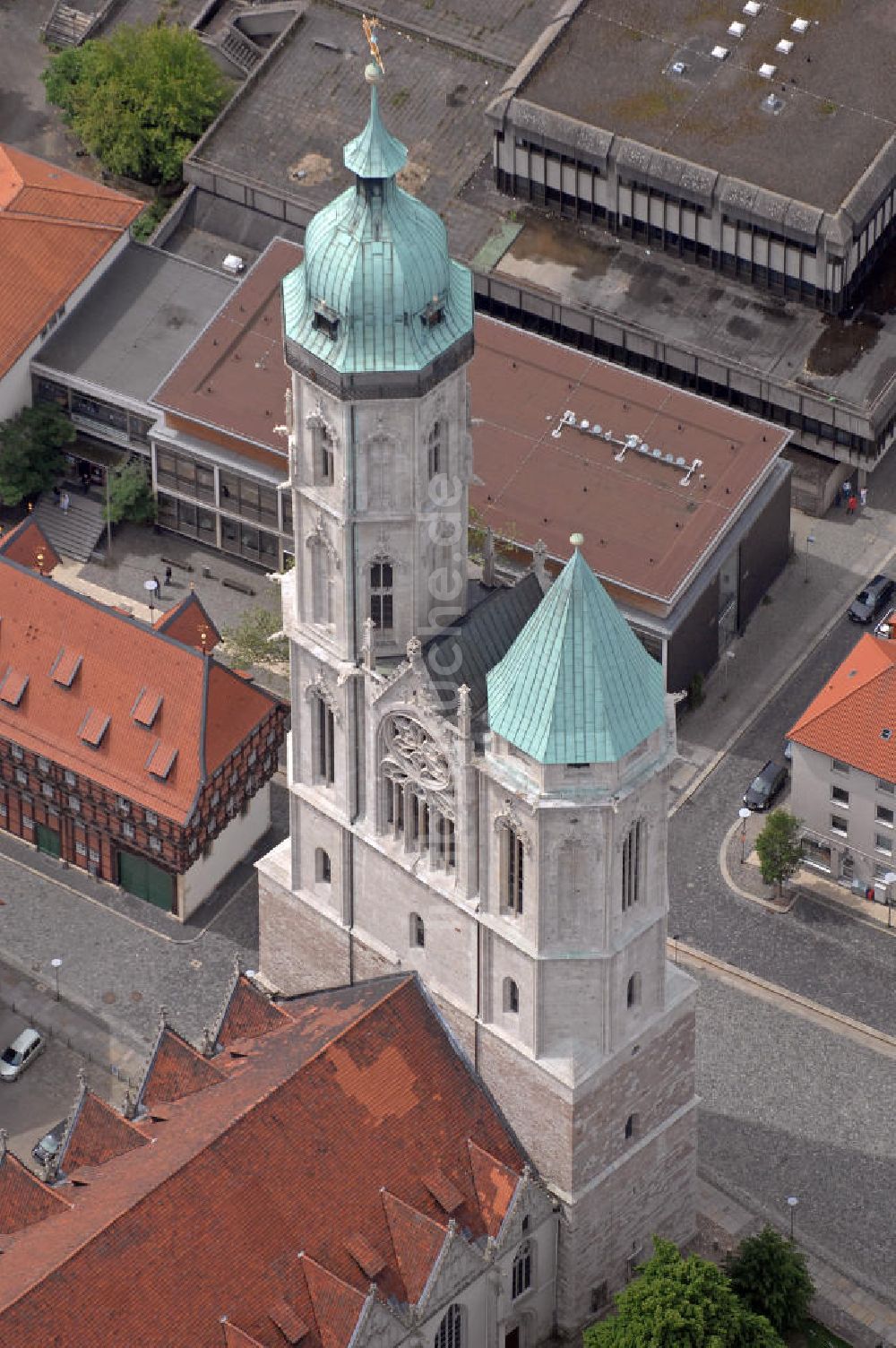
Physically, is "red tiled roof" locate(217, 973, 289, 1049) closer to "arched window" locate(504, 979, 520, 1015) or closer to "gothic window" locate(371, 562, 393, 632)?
"arched window" locate(504, 979, 520, 1015)

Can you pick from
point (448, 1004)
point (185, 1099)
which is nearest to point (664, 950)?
point (448, 1004)

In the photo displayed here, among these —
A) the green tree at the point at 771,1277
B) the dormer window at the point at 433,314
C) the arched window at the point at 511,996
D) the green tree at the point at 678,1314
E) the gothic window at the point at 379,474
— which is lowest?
the green tree at the point at 771,1277

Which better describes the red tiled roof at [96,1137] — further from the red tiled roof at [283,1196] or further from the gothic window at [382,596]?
the gothic window at [382,596]

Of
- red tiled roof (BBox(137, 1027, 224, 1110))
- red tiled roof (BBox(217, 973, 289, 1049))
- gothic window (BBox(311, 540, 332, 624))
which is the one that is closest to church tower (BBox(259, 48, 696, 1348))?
gothic window (BBox(311, 540, 332, 624))

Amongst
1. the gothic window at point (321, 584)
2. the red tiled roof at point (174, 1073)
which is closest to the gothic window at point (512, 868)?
the gothic window at point (321, 584)

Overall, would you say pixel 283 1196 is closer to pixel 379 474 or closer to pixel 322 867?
pixel 322 867

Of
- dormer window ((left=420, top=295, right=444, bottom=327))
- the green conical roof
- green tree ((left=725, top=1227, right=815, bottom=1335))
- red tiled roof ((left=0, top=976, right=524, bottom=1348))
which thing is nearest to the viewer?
dormer window ((left=420, top=295, right=444, bottom=327))

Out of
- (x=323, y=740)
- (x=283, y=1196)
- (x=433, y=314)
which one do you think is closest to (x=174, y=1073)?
(x=283, y=1196)
